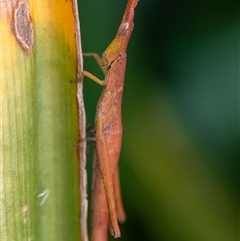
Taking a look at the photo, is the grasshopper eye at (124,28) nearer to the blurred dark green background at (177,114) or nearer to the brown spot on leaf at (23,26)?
the blurred dark green background at (177,114)

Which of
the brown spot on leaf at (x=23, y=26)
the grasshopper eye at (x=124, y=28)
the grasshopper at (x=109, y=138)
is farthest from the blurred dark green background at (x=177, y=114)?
the brown spot on leaf at (x=23, y=26)

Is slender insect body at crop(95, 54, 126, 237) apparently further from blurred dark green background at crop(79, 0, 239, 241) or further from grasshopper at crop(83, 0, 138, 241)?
blurred dark green background at crop(79, 0, 239, 241)

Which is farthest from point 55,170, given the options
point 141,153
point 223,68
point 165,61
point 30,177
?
point 223,68

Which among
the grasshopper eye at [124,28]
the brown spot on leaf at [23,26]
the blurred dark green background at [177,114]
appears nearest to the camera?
the brown spot on leaf at [23,26]

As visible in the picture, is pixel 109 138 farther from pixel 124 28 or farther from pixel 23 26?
pixel 23 26

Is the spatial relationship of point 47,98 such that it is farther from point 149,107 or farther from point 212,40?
point 212,40

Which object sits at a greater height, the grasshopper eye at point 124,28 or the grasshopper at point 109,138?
the grasshopper eye at point 124,28
